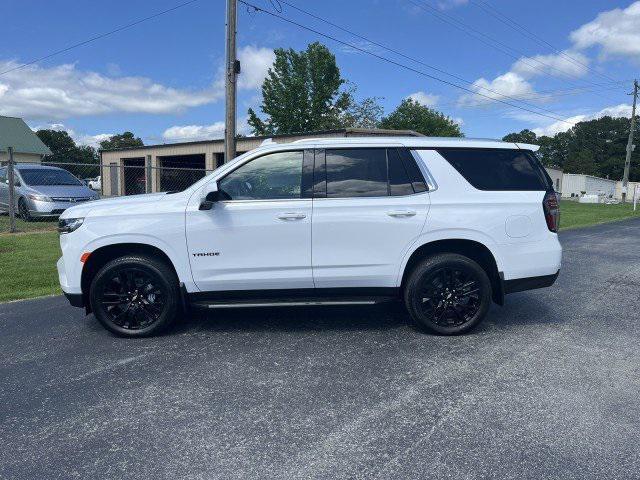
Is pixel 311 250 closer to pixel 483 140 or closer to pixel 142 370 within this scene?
pixel 142 370

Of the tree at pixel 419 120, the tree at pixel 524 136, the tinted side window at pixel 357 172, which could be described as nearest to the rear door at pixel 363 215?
the tinted side window at pixel 357 172

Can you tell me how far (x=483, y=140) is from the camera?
16.7 feet

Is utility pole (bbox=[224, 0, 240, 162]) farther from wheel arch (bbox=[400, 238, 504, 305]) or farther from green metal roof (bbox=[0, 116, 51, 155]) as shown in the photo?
green metal roof (bbox=[0, 116, 51, 155])

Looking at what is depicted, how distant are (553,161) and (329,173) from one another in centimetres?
14136

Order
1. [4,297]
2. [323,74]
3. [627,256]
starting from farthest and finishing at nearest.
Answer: [323,74], [627,256], [4,297]

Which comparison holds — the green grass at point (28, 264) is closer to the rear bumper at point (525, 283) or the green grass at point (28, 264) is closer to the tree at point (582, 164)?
the rear bumper at point (525, 283)

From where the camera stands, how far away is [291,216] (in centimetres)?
460

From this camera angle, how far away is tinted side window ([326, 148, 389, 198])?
474 cm

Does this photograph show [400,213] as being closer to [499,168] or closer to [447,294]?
[447,294]

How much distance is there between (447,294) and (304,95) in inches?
2191

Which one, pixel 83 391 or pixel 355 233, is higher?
pixel 355 233

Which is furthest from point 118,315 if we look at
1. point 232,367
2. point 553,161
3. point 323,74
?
point 553,161

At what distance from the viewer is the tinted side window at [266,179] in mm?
4715

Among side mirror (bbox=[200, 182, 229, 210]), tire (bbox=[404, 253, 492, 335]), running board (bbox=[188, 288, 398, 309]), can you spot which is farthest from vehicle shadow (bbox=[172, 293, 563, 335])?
side mirror (bbox=[200, 182, 229, 210])
